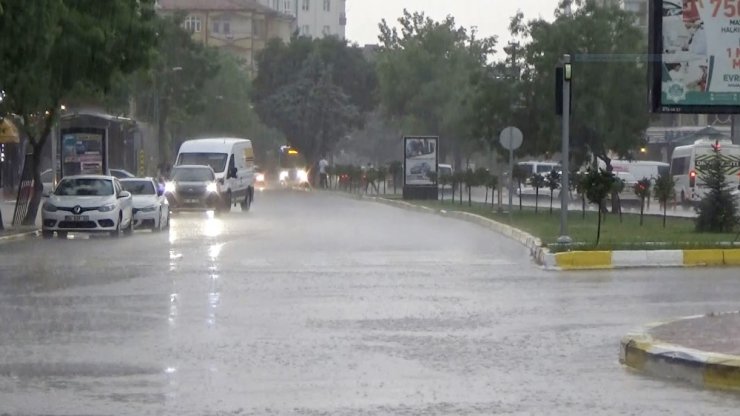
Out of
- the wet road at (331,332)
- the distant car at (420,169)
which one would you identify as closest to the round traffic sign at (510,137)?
the wet road at (331,332)

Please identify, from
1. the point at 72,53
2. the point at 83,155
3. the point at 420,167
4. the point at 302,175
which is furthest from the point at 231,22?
the point at 72,53

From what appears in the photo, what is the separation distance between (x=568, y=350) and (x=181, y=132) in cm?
9010

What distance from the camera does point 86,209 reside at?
34125 millimetres

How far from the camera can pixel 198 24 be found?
154 meters

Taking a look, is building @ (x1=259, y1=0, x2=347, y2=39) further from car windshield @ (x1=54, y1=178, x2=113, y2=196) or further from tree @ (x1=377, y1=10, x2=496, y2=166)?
car windshield @ (x1=54, y1=178, x2=113, y2=196)

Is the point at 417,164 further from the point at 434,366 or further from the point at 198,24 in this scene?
the point at 198,24

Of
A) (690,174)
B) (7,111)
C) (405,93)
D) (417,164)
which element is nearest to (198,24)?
(405,93)

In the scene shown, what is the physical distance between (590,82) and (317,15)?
142470 mm

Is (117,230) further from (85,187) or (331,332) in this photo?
(331,332)

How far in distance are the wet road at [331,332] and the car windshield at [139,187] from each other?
10.7 meters

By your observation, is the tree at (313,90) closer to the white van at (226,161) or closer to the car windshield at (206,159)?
the white van at (226,161)

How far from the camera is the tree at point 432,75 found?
291ft

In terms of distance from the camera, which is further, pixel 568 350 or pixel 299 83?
pixel 299 83

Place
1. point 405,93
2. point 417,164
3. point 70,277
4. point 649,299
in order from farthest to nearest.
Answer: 1. point 405,93
2. point 417,164
3. point 70,277
4. point 649,299
